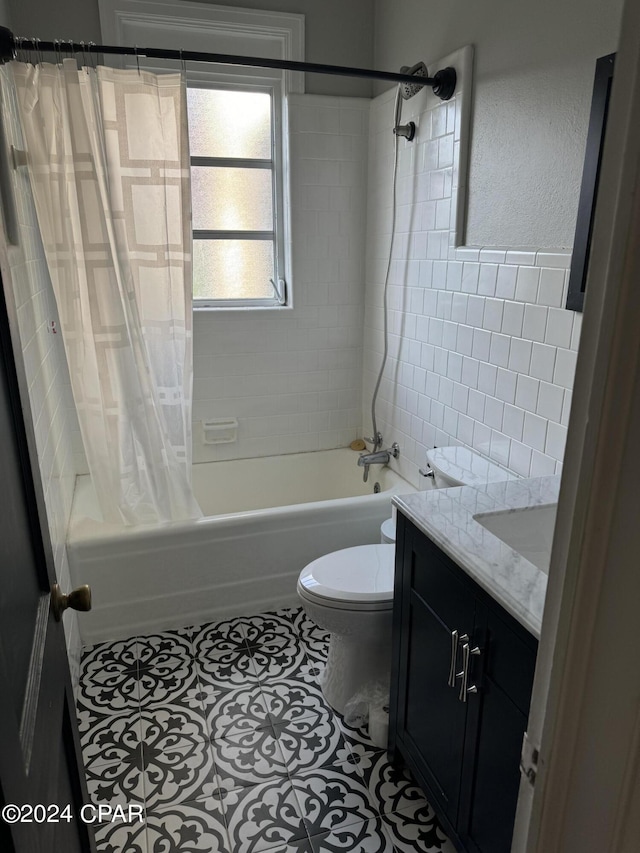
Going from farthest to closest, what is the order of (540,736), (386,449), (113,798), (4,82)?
1. (386,449)
2. (4,82)
3. (113,798)
4. (540,736)

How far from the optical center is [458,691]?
1366mm

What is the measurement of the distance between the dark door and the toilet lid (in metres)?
0.90

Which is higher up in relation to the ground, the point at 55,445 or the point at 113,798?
the point at 55,445

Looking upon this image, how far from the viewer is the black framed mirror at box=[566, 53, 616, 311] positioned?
1.51 meters

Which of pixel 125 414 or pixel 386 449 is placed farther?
pixel 386 449

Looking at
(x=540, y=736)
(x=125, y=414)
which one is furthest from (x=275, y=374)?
(x=540, y=736)

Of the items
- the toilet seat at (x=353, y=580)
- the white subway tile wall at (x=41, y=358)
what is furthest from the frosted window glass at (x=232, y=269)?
the toilet seat at (x=353, y=580)

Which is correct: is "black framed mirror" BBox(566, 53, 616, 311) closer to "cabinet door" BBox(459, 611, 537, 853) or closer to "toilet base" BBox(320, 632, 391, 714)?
"cabinet door" BBox(459, 611, 537, 853)

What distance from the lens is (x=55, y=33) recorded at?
2.50 m

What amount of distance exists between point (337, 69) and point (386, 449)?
66.6 inches

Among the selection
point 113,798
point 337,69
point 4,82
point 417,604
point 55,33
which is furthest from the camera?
point 55,33

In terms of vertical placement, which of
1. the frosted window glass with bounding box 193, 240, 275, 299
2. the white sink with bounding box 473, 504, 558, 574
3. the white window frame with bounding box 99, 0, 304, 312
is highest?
the white window frame with bounding box 99, 0, 304, 312

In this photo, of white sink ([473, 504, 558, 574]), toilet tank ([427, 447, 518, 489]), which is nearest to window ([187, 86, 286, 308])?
toilet tank ([427, 447, 518, 489])

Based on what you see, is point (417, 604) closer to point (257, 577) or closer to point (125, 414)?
point (257, 577)
